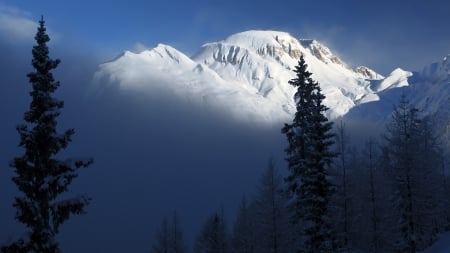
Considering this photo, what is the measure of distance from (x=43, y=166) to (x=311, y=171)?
1330 centimetres

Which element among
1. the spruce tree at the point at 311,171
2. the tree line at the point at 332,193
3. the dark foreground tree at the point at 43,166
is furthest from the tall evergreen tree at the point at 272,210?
the dark foreground tree at the point at 43,166

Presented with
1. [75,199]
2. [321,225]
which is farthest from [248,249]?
[75,199]

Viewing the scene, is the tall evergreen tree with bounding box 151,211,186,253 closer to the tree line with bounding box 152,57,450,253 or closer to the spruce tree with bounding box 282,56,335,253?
the tree line with bounding box 152,57,450,253

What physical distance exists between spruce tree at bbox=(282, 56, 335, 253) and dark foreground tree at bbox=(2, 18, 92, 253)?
40.7ft

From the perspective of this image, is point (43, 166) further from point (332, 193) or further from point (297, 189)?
point (332, 193)

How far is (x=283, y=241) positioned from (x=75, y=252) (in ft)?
356

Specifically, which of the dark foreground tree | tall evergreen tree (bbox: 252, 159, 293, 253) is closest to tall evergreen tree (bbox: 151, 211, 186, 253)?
tall evergreen tree (bbox: 252, 159, 293, 253)

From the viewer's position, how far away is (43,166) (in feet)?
49.2

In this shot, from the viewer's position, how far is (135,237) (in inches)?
6117

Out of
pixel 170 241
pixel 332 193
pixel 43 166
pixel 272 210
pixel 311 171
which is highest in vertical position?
pixel 272 210

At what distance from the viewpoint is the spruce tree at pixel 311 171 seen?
24.9 m

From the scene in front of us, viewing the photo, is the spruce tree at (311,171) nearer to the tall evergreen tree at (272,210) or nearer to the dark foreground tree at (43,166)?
the dark foreground tree at (43,166)

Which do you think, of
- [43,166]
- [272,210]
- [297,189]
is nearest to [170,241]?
[272,210]

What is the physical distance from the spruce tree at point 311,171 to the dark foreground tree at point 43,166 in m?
12.4
